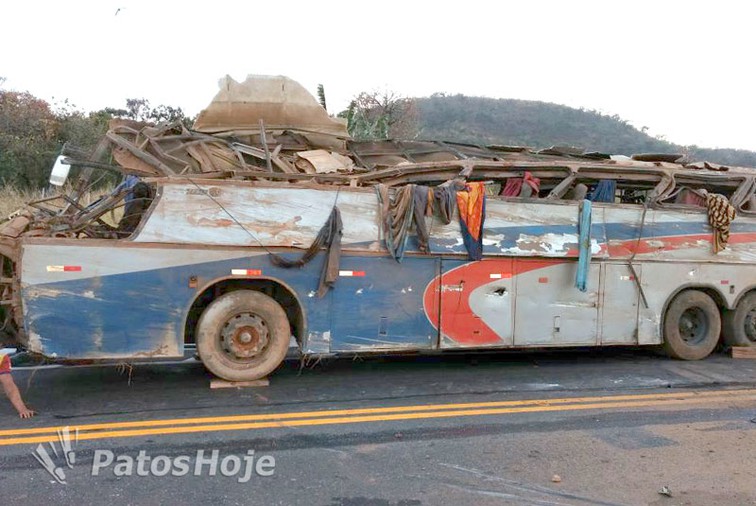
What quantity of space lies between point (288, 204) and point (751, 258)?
709cm

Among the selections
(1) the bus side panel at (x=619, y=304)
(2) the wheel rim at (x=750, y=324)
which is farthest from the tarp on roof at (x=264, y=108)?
(2) the wheel rim at (x=750, y=324)

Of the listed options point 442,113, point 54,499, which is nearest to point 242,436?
point 54,499

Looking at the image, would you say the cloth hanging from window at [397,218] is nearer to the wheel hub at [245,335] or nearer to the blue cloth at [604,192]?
the wheel hub at [245,335]

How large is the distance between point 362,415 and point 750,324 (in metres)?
6.93

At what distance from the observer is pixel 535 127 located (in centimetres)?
6209

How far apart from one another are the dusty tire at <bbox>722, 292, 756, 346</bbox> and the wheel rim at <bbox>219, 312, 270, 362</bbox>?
703cm

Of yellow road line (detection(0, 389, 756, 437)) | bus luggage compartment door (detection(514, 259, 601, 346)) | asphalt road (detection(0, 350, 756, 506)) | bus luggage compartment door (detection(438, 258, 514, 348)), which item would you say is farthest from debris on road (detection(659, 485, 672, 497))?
bus luggage compartment door (detection(514, 259, 601, 346))

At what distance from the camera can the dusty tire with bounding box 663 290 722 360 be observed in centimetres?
914

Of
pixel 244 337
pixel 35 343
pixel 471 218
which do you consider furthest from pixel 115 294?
pixel 471 218

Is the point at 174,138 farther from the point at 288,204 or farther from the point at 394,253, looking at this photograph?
the point at 394,253

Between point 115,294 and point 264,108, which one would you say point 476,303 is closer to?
point 115,294

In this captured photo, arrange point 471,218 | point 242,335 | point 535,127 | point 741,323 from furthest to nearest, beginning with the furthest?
point 535,127, point 741,323, point 471,218, point 242,335

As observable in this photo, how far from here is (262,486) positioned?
4.41 meters

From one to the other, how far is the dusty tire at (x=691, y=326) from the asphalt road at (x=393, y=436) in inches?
36.3
